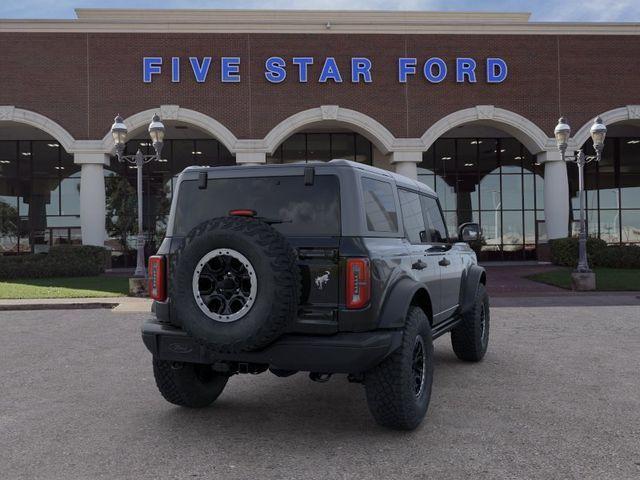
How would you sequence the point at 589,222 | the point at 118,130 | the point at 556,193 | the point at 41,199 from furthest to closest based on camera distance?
1. the point at 589,222
2. the point at 41,199
3. the point at 556,193
4. the point at 118,130

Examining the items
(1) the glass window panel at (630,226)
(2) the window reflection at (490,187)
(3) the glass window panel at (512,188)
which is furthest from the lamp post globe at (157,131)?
(1) the glass window panel at (630,226)

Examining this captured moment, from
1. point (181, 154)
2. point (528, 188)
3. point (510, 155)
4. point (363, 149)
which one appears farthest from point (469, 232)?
point (528, 188)

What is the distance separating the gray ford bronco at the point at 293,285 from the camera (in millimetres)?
4051

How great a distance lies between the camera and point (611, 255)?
2247 centimetres

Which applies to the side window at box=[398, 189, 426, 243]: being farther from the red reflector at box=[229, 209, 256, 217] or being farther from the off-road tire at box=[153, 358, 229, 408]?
the off-road tire at box=[153, 358, 229, 408]

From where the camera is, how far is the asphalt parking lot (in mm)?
3842

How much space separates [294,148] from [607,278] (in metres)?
16.4

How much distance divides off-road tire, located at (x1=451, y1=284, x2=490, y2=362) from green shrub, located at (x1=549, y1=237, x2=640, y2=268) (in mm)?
17454

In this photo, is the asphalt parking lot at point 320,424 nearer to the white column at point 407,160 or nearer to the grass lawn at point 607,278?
the grass lawn at point 607,278

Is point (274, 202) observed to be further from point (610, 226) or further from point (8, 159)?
point (610, 226)

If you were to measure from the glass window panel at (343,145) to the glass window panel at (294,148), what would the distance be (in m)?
1.50

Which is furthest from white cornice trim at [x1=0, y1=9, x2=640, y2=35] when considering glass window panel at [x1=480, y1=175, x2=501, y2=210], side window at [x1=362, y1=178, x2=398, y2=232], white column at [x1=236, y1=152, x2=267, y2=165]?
side window at [x1=362, y1=178, x2=398, y2=232]

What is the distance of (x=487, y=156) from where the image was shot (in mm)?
30703

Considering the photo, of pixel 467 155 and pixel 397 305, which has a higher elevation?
pixel 467 155
